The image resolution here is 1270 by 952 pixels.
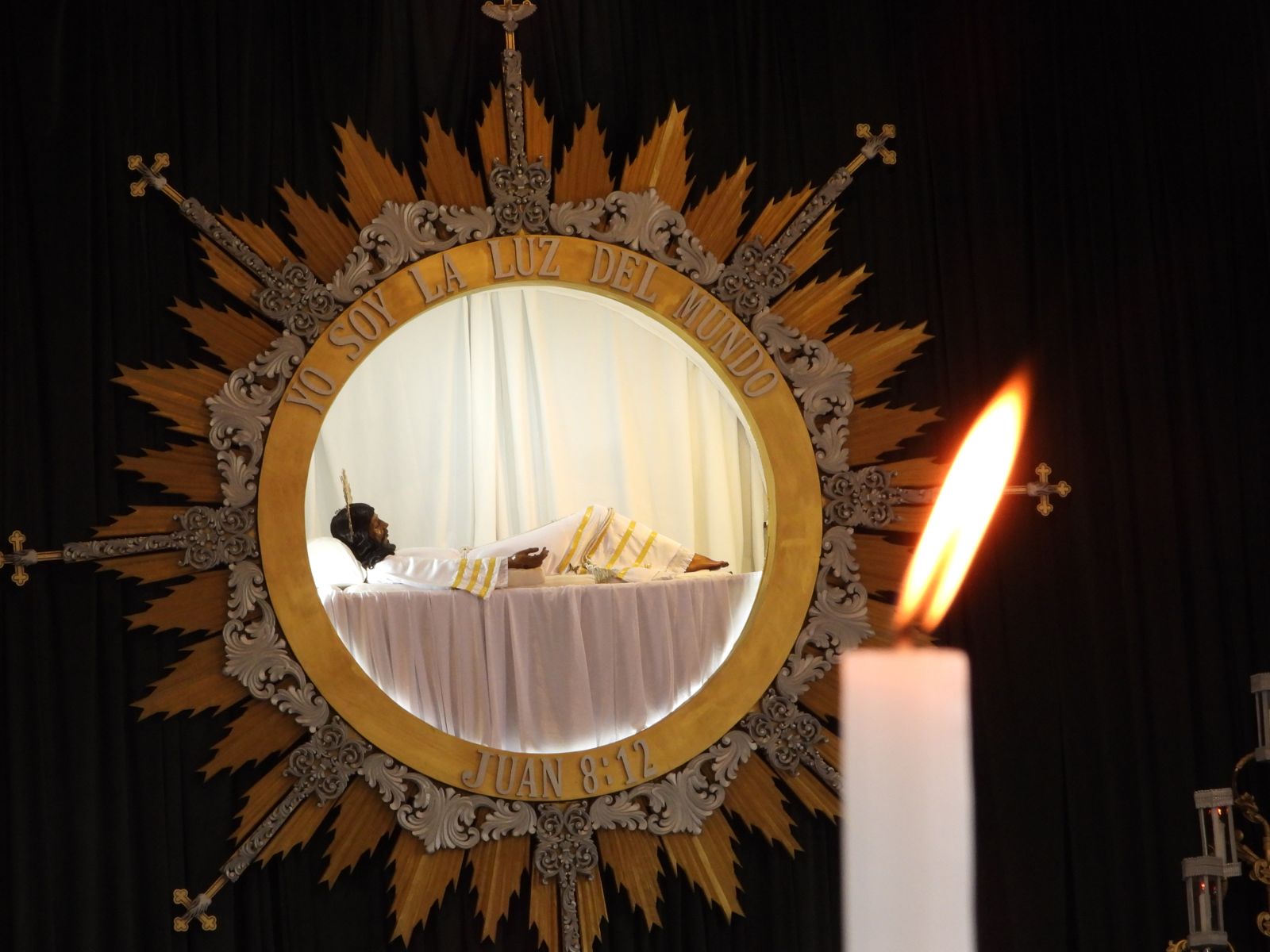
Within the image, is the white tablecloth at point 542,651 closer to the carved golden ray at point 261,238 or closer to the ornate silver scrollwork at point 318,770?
the ornate silver scrollwork at point 318,770

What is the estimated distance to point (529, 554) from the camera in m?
2.73

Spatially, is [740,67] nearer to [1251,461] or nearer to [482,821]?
[1251,461]

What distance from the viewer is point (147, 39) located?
260 cm

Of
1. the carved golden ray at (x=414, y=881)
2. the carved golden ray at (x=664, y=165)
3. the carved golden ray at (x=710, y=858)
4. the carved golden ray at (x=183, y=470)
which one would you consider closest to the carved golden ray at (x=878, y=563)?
the carved golden ray at (x=710, y=858)

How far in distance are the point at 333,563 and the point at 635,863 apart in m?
0.85

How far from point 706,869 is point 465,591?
2.43ft

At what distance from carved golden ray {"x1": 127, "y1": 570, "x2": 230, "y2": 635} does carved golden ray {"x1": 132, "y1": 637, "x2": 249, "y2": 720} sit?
4 centimetres

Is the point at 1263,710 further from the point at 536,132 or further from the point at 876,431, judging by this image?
the point at 536,132

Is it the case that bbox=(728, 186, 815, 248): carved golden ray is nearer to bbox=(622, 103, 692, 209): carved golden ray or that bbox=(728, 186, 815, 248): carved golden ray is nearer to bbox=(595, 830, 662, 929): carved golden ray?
bbox=(622, 103, 692, 209): carved golden ray

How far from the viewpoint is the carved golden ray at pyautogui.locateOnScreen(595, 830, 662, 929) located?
2615mm

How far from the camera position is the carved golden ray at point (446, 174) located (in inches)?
104

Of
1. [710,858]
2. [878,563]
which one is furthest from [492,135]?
[710,858]

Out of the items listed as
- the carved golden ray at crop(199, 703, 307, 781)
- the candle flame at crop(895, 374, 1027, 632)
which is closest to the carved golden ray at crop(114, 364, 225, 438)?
Answer: the carved golden ray at crop(199, 703, 307, 781)

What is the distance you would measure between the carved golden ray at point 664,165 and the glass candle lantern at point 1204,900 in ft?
5.37
